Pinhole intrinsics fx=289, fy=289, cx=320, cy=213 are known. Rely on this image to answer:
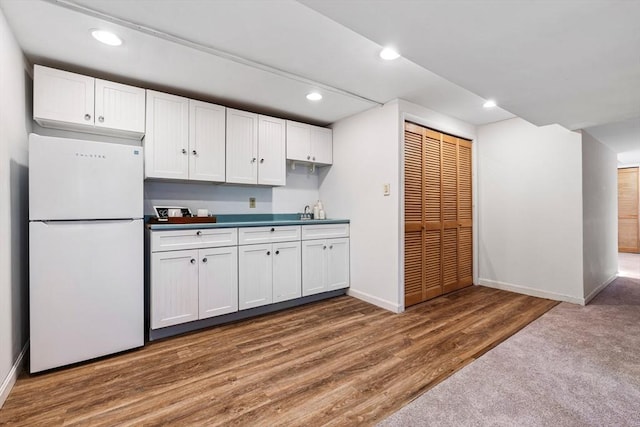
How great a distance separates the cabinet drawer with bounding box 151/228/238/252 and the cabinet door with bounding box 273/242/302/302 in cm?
51

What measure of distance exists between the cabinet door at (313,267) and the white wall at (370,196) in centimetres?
43

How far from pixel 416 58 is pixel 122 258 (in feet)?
8.24

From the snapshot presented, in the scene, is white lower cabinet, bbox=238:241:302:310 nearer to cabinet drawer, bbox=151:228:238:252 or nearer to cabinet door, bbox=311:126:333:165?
cabinet drawer, bbox=151:228:238:252

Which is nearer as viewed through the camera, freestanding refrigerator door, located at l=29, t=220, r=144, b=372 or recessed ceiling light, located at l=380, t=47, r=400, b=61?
freestanding refrigerator door, located at l=29, t=220, r=144, b=372

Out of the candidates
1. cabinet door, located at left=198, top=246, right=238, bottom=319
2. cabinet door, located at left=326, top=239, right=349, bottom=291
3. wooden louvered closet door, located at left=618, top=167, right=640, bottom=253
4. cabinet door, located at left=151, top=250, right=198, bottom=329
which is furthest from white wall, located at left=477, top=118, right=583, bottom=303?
wooden louvered closet door, located at left=618, top=167, right=640, bottom=253

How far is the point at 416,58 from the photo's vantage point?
1.79m

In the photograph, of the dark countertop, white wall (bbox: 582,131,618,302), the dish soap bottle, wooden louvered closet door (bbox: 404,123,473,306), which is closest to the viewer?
the dark countertop

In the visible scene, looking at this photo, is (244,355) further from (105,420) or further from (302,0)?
(302,0)

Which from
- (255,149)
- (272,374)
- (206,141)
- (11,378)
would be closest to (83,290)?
(11,378)

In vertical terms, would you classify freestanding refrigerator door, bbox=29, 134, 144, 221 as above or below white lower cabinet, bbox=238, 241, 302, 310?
above

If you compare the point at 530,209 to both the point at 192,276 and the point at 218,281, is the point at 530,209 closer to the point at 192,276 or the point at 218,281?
the point at 218,281

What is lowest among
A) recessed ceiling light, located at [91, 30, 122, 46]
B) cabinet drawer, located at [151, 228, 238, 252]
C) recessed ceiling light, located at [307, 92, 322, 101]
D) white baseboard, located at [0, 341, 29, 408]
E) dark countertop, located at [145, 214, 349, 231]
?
white baseboard, located at [0, 341, 29, 408]

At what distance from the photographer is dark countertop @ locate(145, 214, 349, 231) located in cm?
252

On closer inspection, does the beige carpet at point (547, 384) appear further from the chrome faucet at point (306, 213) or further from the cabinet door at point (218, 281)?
the chrome faucet at point (306, 213)
